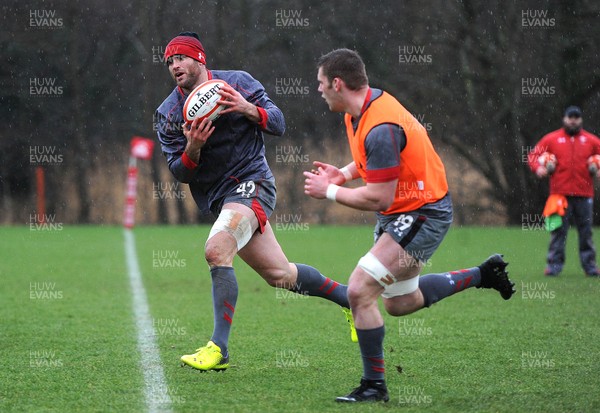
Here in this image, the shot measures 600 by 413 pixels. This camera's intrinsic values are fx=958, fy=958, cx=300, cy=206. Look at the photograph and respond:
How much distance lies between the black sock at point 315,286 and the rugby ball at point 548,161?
603 cm

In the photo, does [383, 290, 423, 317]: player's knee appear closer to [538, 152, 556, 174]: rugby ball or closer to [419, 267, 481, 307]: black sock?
[419, 267, 481, 307]: black sock

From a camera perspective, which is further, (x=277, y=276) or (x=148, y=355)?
(x=148, y=355)

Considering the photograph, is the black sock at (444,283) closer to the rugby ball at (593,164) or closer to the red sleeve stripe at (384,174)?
the red sleeve stripe at (384,174)

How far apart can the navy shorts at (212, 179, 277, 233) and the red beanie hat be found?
0.96 meters

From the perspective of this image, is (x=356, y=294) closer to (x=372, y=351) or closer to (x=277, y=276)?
(x=372, y=351)

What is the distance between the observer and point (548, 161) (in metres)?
12.3

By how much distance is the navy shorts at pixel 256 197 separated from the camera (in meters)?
6.52

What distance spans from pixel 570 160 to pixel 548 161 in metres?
0.32

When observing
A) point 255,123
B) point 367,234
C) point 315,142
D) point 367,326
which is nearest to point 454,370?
point 367,326

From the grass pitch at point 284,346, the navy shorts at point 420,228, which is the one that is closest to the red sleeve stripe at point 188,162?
the grass pitch at point 284,346

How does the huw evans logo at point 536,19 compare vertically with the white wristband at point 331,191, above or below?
above

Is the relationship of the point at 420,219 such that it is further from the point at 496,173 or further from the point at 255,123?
the point at 496,173

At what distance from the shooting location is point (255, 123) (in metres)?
6.68

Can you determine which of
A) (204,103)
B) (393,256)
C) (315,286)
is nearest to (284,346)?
(315,286)
